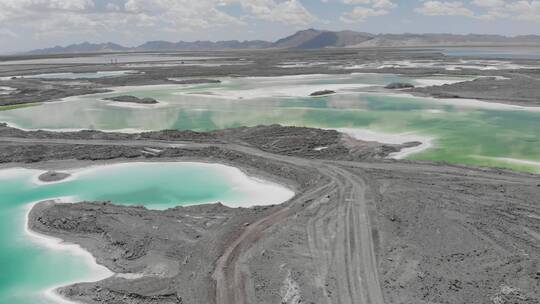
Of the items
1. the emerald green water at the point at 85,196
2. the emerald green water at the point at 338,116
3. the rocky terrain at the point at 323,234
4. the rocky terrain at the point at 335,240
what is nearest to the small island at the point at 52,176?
the rocky terrain at the point at 323,234

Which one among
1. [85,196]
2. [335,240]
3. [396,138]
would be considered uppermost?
[396,138]

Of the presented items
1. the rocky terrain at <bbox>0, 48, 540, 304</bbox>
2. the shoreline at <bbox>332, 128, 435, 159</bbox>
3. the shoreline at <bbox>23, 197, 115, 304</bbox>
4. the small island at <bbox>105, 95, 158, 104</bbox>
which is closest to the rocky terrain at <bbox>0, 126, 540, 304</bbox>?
the rocky terrain at <bbox>0, 48, 540, 304</bbox>

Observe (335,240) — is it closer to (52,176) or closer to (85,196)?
(85,196)

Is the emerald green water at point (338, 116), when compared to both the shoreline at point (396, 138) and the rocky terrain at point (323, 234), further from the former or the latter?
the rocky terrain at point (323, 234)

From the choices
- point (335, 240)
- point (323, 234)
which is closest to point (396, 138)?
point (323, 234)

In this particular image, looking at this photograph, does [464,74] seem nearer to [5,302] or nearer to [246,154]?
[246,154]

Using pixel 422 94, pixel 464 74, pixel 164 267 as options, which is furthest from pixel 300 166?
pixel 464 74
